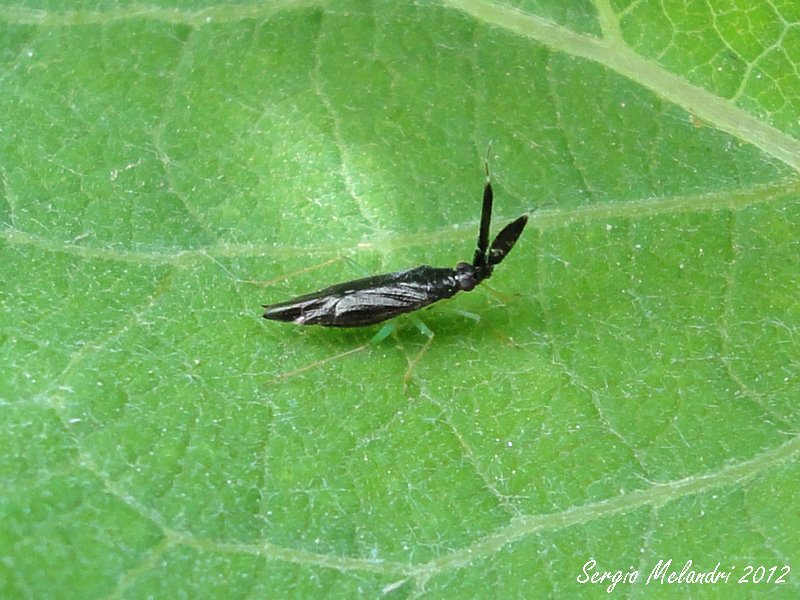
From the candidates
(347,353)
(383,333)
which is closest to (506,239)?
(383,333)

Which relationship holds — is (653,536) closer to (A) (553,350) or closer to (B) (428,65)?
(A) (553,350)

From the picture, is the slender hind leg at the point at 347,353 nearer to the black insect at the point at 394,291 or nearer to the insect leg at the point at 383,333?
the insect leg at the point at 383,333

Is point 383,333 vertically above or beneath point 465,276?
beneath

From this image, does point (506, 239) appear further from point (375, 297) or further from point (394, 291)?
point (375, 297)

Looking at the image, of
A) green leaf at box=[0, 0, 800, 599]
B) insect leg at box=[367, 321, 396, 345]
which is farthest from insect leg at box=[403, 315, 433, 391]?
insect leg at box=[367, 321, 396, 345]

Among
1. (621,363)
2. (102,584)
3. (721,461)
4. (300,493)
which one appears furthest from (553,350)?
(102,584)

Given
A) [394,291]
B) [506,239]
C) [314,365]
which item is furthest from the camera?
[394,291]
